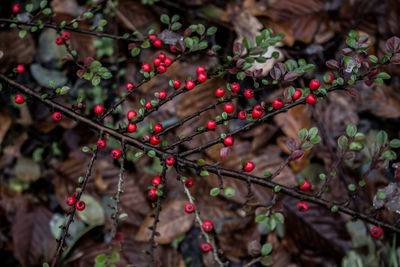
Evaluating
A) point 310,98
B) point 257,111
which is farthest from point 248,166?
point 310,98

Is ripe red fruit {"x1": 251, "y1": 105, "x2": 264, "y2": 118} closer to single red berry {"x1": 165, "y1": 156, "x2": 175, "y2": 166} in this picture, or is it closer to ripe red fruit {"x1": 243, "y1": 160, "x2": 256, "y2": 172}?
ripe red fruit {"x1": 243, "y1": 160, "x2": 256, "y2": 172}

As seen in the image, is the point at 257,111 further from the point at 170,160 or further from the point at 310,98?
the point at 170,160

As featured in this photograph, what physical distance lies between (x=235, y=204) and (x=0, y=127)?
163 centimetres

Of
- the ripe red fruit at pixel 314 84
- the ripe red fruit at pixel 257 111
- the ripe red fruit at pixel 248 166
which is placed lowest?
the ripe red fruit at pixel 248 166

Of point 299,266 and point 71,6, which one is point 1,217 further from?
point 299,266

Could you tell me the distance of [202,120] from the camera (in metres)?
2.10

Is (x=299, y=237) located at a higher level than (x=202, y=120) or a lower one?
lower

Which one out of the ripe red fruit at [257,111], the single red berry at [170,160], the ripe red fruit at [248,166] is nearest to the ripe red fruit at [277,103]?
the ripe red fruit at [257,111]

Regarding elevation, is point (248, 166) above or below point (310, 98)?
below

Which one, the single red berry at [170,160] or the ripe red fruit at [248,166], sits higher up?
the single red berry at [170,160]

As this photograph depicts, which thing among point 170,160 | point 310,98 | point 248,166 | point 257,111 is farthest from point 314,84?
point 170,160

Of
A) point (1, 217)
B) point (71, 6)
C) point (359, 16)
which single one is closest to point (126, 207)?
point (1, 217)

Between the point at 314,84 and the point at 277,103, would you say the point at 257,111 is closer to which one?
the point at 277,103

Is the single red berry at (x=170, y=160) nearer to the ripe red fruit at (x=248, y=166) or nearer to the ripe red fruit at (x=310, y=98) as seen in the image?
the ripe red fruit at (x=248, y=166)
